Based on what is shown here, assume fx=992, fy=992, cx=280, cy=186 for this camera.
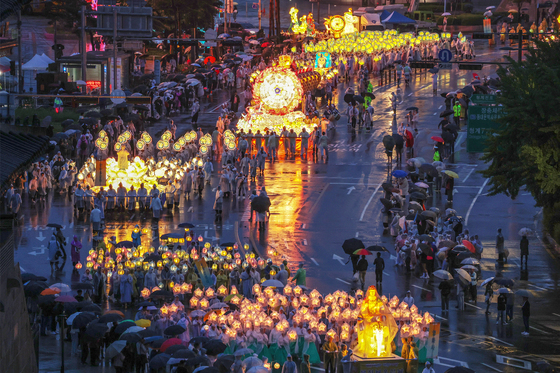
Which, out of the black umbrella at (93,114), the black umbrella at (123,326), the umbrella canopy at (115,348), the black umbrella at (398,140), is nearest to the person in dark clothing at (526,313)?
the black umbrella at (123,326)

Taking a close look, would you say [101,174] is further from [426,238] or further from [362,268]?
[426,238]

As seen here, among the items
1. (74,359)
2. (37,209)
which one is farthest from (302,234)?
(74,359)

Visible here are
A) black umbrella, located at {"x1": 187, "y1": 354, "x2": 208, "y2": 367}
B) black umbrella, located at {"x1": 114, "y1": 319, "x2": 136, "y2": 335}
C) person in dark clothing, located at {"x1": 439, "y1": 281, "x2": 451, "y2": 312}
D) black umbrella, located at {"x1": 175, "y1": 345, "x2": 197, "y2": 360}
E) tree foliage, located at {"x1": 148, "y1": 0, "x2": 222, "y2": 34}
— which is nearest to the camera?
black umbrella, located at {"x1": 187, "y1": 354, "x2": 208, "y2": 367}

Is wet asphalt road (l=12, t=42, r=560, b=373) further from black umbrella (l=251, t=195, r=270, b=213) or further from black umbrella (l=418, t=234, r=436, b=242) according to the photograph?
black umbrella (l=418, t=234, r=436, b=242)

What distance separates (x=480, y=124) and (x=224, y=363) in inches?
743

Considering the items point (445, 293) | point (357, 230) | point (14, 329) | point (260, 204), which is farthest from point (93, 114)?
point (14, 329)

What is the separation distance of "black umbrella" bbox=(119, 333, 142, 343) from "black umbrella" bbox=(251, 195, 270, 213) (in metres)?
15.7

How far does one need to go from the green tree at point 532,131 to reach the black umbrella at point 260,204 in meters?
8.53

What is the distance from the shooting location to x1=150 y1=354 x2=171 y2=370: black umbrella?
21469 mm

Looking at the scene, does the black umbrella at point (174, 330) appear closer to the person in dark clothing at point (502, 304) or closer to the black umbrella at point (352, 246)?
the person in dark clothing at point (502, 304)

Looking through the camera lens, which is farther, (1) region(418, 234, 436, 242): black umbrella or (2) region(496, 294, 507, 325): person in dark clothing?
(1) region(418, 234, 436, 242): black umbrella

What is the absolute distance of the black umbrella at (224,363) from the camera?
855 inches

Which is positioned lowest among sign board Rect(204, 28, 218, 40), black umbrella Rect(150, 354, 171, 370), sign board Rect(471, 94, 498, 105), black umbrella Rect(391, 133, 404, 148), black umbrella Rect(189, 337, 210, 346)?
black umbrella Rect(150, 354, 171, 370)

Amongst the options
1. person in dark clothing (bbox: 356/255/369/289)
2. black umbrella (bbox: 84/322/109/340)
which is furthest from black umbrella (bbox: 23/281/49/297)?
person in dark clothing (bbox: 356/255/369/289)
